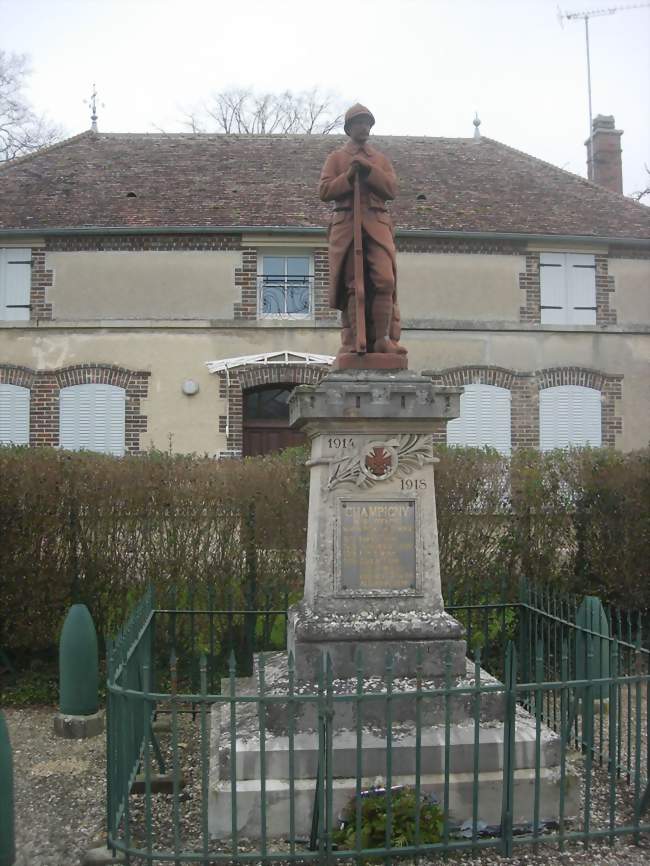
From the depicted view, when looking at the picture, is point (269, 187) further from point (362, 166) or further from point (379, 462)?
point (379, 462)

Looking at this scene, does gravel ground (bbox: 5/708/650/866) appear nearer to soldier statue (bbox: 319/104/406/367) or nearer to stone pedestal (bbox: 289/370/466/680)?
stone pedestal (bbox: 289/370/466/680)

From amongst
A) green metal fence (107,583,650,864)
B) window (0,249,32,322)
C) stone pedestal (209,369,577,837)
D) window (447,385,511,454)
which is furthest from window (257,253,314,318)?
green metal fence (107,583,650,864)

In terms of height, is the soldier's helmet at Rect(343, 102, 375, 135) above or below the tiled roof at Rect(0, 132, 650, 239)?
below

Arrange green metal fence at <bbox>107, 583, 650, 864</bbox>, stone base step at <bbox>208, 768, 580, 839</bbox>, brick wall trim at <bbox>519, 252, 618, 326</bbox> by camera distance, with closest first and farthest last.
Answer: green metal fence at <bbox>107, 583, 650, 864</bbox> → stone base step at <bbox>208, 768, 580, 839</bbox> → brick wall trim at <bbox>519, 252, 618, 326</bbox>

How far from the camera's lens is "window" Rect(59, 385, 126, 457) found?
543 inches

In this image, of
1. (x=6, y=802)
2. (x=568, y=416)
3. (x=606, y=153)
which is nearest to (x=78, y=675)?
(x=6, y=802)

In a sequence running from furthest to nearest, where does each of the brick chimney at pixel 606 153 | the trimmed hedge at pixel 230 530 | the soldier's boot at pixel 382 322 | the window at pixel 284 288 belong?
the brick chimney at pixel 606 153 < the window at pixel 284 288 < the trimmed hedge at pixel 230 530 < the soldier's boot at pixel 382 322

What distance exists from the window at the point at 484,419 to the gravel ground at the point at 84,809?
357 inches

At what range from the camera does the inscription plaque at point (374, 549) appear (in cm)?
494

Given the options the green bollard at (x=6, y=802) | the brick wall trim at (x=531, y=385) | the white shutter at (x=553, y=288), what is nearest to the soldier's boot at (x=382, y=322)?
the green bollard at (x=6, y=802)

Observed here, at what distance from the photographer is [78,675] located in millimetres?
6312

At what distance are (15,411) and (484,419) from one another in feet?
27.0

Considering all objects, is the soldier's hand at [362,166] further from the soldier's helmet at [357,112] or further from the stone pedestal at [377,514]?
the stone pedestal at [377,514]

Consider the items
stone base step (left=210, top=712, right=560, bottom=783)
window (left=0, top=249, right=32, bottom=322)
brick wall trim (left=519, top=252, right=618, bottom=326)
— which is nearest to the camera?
stone base step (left=210, top=712, right=560, bottom=783)
